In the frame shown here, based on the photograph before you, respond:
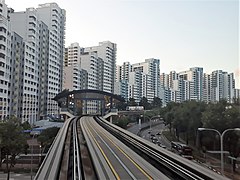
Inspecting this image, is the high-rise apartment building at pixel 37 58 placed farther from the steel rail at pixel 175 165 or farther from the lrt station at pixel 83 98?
the steel rail at pixel 175 165

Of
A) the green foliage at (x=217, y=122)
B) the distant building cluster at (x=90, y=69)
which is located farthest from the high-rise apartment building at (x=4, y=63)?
the distant building cluster at (x=90, y=69)

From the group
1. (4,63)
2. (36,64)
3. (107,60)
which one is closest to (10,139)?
(4,63)

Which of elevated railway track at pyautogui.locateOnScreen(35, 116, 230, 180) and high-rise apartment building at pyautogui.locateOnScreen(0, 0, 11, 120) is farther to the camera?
high-rise apartment building at pyautogui.locateOnScreen(0, 0, 11, 120)

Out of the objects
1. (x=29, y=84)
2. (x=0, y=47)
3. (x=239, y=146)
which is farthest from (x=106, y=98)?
(x=239, y=146)

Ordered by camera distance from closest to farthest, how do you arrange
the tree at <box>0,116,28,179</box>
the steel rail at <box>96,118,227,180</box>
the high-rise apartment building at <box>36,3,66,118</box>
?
the steel rail at <box>96,118,227,180</box> → the tree at <box>0,116,28,179</box> → the high-rise apartment building at <box>36,3,66,118</box>

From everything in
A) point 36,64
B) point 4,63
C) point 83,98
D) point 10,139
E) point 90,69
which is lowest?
point 10,139

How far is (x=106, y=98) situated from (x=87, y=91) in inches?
309

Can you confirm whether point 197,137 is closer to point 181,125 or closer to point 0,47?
point 181,125

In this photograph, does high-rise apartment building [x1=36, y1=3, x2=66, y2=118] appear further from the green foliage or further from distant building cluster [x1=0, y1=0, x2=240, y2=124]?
the green foliage

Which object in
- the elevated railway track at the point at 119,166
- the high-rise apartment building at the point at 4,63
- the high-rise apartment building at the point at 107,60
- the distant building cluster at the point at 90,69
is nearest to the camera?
the elevated railway track at the point at 119,166

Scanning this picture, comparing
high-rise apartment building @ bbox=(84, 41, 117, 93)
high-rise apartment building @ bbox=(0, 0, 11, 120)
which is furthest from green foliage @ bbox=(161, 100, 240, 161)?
high-rise apartment building @ bbox=(84, 41, 117, 93)

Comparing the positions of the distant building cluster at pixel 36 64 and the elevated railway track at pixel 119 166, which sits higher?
the distant building cluster at pixel 36 64

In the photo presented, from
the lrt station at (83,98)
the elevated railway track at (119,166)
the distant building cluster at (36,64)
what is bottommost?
the elevated railway track at (119,166)

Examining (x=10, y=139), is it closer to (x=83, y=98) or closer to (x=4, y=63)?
(x=4, y=63)
